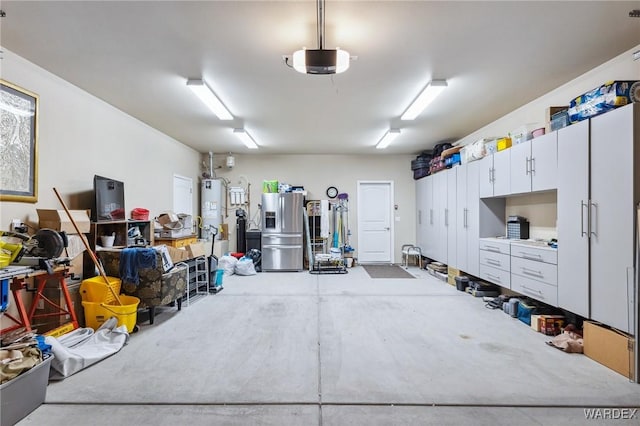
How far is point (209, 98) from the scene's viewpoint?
12.3ft

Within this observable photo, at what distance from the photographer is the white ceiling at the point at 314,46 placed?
2.22 meters

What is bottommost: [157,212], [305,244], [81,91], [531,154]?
[305,244]

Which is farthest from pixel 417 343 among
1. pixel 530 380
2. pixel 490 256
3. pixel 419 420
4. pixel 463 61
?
pixel 463 61

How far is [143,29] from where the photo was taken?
242 centimetres

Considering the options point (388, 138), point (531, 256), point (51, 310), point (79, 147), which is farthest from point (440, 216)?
point (51, 310)

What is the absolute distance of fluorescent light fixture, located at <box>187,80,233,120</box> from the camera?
11.0 feet

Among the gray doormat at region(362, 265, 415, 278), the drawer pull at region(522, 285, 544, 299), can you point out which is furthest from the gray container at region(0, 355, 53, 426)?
the gray doormat at region(362, 265, 415, 278)

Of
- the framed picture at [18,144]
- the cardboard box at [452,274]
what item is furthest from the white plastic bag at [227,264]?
the cardboard box at [452,274]

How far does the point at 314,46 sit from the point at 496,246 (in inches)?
137

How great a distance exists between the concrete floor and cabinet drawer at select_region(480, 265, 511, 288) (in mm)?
449

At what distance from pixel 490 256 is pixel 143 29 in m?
4.73

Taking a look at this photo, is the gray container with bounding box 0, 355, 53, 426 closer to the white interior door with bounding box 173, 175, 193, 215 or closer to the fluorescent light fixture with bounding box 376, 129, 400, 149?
the white interior door with bounding box 173, 175, 193, 215

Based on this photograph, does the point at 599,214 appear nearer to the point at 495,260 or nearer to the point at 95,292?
the point at 495,260

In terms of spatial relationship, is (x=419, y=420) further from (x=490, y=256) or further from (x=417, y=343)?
(x=490, y=256)
